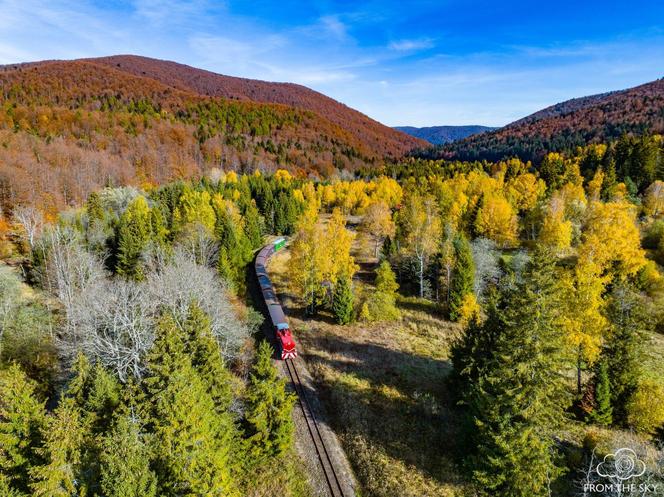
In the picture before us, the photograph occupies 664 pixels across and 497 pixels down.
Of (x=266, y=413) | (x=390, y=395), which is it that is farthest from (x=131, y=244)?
(x=390, y=395)

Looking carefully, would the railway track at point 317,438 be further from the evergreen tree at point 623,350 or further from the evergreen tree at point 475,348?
the evergreen tree at point 623,350

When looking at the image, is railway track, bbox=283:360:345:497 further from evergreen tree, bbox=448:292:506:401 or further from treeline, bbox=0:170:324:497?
evergreen tree, bbox=448:292:506:401

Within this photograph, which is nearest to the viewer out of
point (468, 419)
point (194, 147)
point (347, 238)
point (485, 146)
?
point (468, 419)

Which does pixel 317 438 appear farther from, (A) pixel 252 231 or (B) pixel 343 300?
(A) pixel 252 231

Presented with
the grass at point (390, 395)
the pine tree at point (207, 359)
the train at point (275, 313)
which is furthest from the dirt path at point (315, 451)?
the pine tree at point (207, 359)

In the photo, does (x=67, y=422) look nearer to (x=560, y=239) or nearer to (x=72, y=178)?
(x=560, y=239)

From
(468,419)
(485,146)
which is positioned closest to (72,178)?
(468,419)
